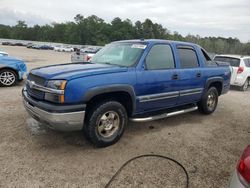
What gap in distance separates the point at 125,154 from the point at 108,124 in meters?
0.59

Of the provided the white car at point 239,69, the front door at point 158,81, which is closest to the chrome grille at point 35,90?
the front door at point 158,81

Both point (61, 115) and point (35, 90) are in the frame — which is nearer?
point (61, 115)

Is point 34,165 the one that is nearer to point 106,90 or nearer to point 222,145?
point 106,90

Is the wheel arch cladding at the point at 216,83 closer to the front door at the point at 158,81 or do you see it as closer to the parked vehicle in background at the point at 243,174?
the front door at the point at 158,81

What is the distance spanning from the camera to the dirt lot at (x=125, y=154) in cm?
333

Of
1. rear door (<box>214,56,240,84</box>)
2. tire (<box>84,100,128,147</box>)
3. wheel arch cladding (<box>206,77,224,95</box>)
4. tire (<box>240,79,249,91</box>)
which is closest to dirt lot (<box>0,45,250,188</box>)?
tire (<box>84,100,128,147</box>)

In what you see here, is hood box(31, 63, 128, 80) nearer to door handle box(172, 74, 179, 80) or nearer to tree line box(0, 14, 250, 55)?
door handle box(172, 74, 179, 80)

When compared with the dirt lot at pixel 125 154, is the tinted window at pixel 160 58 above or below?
above

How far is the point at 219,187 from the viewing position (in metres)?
3.31

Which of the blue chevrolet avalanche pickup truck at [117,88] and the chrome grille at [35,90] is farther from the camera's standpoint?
the chrome grille at [35,90]

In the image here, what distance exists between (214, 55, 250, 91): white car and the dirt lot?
5.79 m

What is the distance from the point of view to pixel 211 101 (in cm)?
659

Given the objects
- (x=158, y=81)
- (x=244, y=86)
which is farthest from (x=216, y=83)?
(x=244, y=86)

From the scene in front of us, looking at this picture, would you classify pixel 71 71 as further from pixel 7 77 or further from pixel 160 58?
pixel 7 77
